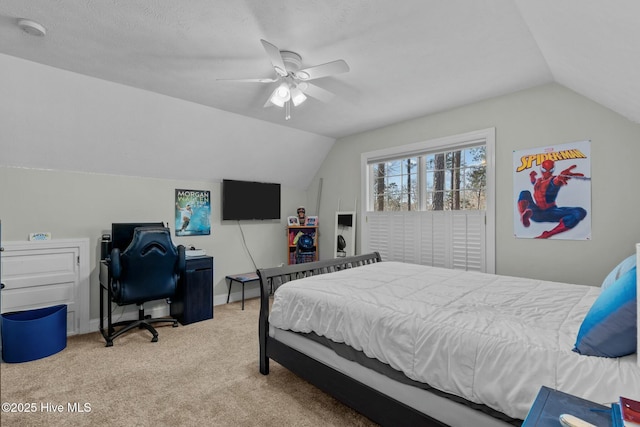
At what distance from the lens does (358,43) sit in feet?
7.32

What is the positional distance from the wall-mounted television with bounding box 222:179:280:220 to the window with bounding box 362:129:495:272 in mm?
1398

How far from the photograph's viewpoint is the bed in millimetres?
1243

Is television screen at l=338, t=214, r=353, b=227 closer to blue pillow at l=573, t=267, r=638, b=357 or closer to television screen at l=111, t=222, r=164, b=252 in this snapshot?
television screen at l=111, t=222, r=164, b=252

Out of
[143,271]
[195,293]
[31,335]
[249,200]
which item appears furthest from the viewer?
[249,200]

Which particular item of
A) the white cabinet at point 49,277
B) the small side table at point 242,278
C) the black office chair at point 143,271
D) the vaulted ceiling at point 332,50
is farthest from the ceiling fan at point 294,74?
the white cabinet at point 49,277

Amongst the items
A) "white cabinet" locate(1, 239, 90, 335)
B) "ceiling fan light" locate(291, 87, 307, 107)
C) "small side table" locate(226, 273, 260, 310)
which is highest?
"ceiling fan light" locate(291, 87, 307, 107)

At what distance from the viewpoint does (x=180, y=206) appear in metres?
3.98

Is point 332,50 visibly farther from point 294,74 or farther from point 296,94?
point 296,94

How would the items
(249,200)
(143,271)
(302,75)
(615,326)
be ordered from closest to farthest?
(615,326) → (302,75) → (143,271) → (249,200)

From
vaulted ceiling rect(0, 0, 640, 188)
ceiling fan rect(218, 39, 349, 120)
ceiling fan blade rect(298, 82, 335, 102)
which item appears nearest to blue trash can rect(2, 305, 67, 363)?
vaulted ceiling rect(0, 0, 640, 188)

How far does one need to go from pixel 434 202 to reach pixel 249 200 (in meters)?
2.53

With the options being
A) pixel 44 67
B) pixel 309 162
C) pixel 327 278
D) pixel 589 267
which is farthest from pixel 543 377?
pixel 309 162

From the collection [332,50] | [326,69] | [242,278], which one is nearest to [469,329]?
[326,69]

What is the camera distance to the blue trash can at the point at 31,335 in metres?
2.51
